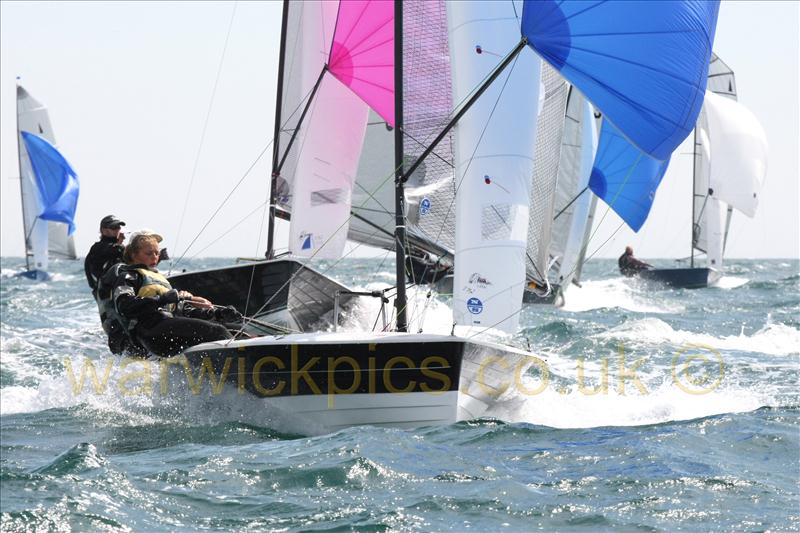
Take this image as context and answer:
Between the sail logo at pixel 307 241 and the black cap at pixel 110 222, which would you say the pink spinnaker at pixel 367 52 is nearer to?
the sail logo at pixel 307 241

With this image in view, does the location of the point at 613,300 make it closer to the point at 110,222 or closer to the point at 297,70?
the point at 297,70

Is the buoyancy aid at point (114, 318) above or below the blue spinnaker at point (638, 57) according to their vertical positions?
below

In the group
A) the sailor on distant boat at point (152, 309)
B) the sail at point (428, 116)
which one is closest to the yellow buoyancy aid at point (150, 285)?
the sailor on distant boat at point (152, 309)

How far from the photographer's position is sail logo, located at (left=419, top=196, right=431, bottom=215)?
8969mm

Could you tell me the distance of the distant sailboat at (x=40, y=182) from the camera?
3378cm

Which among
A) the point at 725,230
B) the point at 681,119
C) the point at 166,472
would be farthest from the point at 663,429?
the point at 725,230

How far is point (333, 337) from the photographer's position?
24.6 ft

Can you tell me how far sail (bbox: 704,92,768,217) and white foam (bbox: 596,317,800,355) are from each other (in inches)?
593

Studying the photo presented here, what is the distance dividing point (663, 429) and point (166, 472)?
3.50 m

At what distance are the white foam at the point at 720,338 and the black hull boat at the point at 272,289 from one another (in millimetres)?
5790

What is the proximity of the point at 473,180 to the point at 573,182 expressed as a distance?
49.8ft

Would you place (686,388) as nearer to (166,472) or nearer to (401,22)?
(401,22)

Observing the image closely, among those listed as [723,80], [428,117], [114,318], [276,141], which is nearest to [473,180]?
[428,117]

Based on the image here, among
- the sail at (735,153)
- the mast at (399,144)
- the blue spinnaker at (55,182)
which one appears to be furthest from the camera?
the blue spinnaker at (55,182)
